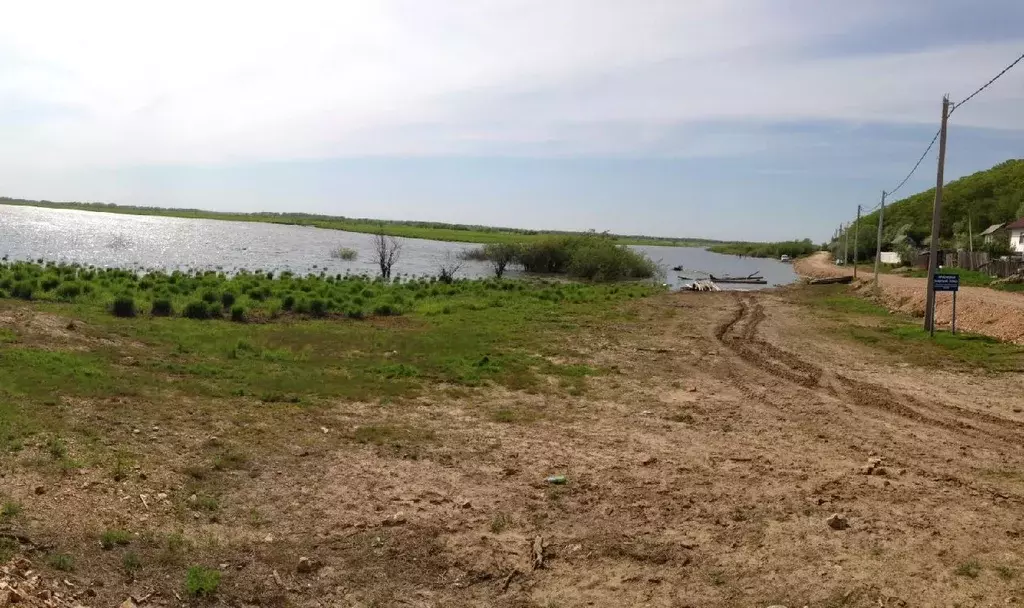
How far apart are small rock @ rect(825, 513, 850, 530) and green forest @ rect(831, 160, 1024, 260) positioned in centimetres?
5687

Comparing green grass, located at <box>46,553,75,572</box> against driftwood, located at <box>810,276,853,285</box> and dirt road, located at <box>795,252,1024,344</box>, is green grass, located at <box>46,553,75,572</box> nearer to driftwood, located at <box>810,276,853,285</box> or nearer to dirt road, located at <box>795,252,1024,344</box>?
dirt road, located at <box>795,252,1024,344</box>

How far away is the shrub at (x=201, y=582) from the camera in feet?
17.1

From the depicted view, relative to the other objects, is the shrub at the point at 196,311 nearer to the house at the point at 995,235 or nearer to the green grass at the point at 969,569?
the green grass at the point at 969,569

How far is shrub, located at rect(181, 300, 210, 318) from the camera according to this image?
63.9ft

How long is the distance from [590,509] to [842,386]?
7889mm

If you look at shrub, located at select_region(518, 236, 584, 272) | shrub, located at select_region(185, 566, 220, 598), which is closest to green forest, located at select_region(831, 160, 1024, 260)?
shrub, located at select_region(518, 236, 584, 272)

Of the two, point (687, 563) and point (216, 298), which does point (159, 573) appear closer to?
point (687, 563)

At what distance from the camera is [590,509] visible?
701 cm

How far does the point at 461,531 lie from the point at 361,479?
160cm

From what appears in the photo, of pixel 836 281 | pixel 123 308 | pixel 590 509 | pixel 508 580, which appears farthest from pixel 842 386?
pixel 836 281

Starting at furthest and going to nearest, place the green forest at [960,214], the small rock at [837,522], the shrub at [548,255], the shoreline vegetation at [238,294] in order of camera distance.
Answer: the green forest at [960,214] → the shrub at [548,255] → the shoreline vegetation at [238,294] → the small rock at [837,522]

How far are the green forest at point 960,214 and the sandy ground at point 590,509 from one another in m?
54.1

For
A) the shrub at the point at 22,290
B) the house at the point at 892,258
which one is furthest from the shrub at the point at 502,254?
the shrub at the point at 22,290

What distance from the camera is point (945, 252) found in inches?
1930
